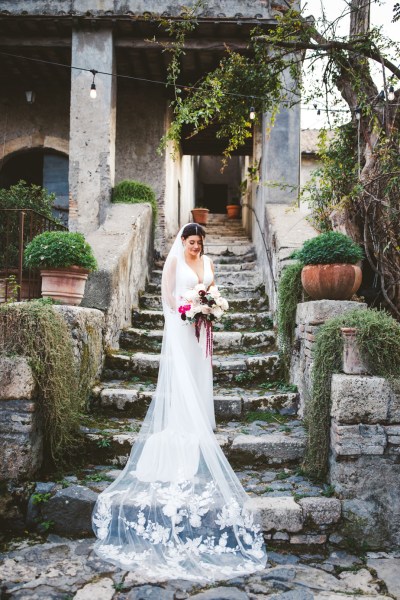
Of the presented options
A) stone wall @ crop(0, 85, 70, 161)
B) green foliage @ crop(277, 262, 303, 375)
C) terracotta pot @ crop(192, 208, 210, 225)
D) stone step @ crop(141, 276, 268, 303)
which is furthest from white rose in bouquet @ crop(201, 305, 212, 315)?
terracotta pot @ crop(192, 208, 210, 225)

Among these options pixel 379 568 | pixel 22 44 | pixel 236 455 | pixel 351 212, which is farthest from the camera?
pixel 22 44

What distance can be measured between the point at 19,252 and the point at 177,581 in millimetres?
3622

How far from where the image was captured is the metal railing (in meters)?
5.30

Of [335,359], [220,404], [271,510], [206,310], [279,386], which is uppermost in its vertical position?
[206,310]

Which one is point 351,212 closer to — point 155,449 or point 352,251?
point 352,251

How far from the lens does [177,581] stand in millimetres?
2840

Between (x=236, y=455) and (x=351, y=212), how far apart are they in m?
3.35

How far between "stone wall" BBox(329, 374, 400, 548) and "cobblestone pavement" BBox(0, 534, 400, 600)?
0.35m

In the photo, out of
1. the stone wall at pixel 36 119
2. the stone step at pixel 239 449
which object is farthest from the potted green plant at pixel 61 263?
the stone wall at pixel 36 119

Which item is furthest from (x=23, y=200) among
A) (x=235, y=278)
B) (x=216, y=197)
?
(x=216, y=197)

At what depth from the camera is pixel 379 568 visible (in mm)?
3102

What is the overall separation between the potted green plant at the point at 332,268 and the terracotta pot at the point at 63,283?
2.11m

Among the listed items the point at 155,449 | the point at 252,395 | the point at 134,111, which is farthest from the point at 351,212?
the point at 134,111

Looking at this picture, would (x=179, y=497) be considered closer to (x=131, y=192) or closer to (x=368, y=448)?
(x=368, y=448)
